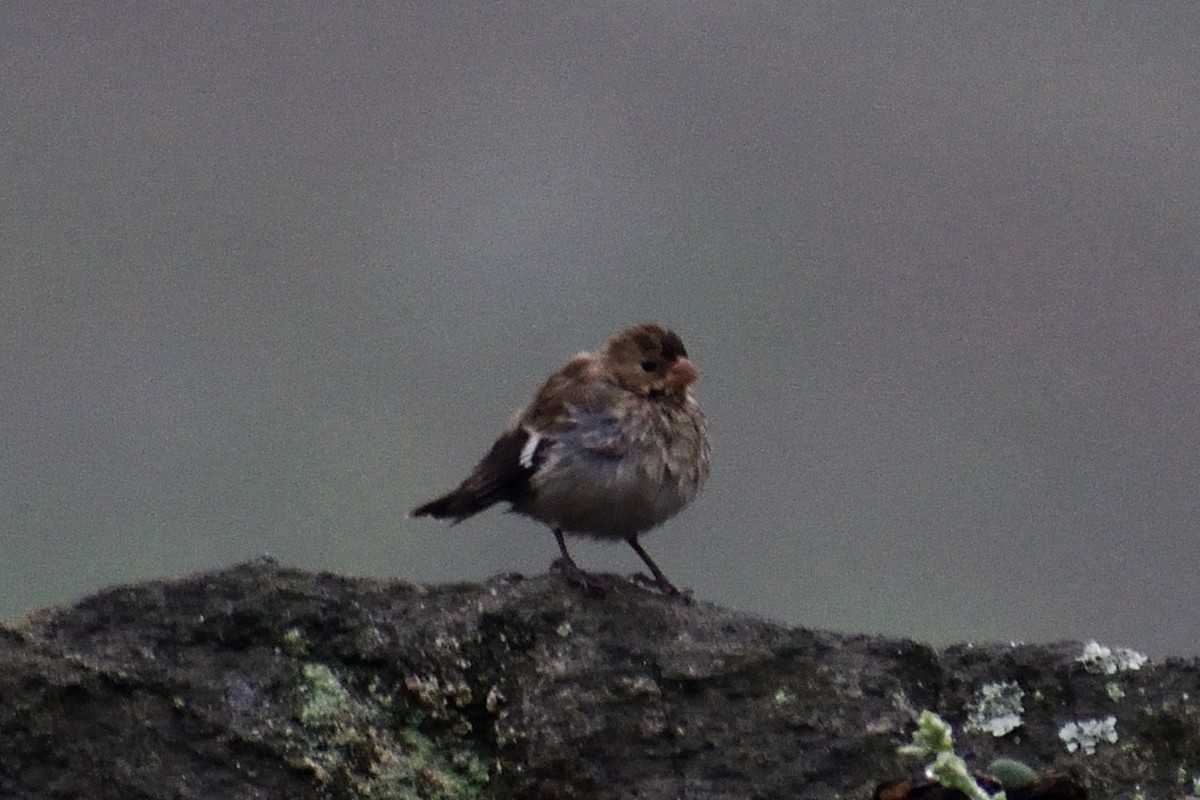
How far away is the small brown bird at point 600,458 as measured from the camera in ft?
17.7

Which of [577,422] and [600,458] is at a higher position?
[577,422]

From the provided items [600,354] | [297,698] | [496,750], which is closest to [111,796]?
[297,698]

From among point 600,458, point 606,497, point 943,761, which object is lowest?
point 943,761

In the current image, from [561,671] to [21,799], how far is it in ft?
3.27

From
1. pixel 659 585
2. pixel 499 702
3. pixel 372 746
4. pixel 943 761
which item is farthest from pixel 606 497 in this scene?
pixel 943 761

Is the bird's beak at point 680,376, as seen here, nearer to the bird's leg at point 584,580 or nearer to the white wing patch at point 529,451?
the white wing patch at point 529,451

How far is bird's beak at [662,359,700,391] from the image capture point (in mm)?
5773

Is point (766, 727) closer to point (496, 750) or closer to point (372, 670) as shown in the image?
point (496, 750)

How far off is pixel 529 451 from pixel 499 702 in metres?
2.19

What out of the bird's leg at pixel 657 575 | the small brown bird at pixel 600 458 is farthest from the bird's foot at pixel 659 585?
the small brown bird at pixel 600 458

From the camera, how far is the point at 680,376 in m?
5.79

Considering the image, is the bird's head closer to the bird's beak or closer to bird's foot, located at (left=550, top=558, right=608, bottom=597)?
the bird's beak

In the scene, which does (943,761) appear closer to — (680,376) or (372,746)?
(372,746)

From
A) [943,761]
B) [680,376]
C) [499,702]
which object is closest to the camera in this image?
[943,761]
